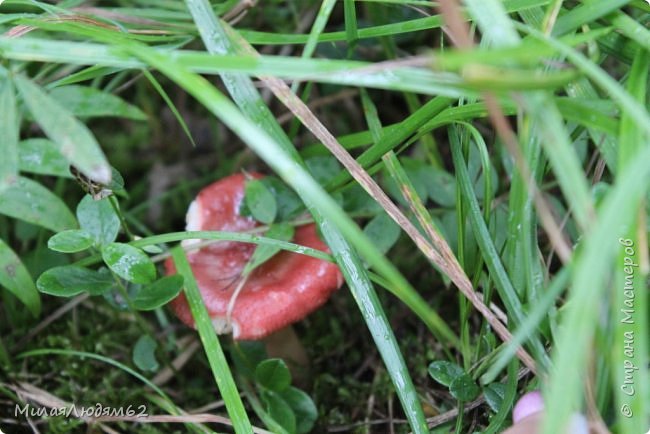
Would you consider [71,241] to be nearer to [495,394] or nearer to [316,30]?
[316,30]

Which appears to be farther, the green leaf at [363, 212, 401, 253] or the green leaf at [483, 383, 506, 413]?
the green leaf at [363, 212, 401, 253]

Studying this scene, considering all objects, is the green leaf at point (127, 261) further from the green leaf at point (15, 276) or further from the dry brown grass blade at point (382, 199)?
the dry brown grass blade at point (382, 199)

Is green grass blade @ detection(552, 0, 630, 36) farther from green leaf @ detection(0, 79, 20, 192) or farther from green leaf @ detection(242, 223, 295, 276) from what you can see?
green leaf @ detection(0, 79, 20, 192)

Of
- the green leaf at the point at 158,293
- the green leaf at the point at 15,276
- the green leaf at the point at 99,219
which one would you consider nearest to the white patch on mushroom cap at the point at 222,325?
the green leaf at the point at 158,293

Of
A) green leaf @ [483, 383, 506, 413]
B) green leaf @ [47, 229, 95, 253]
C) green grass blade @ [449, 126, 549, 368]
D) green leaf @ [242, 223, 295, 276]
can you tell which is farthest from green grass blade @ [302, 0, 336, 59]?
green leaf @ [483, 383, 506, 413]

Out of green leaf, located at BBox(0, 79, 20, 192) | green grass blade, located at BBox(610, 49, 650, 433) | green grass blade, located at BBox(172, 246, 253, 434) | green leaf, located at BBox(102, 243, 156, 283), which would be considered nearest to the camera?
green grass blade, located at BBox(610, 49, 650, 433)

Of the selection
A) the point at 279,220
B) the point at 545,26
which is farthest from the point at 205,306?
the point at 545,26

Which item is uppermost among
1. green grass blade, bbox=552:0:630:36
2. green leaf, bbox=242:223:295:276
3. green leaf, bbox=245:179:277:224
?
green grass blade, bbox=552:0:630:36
